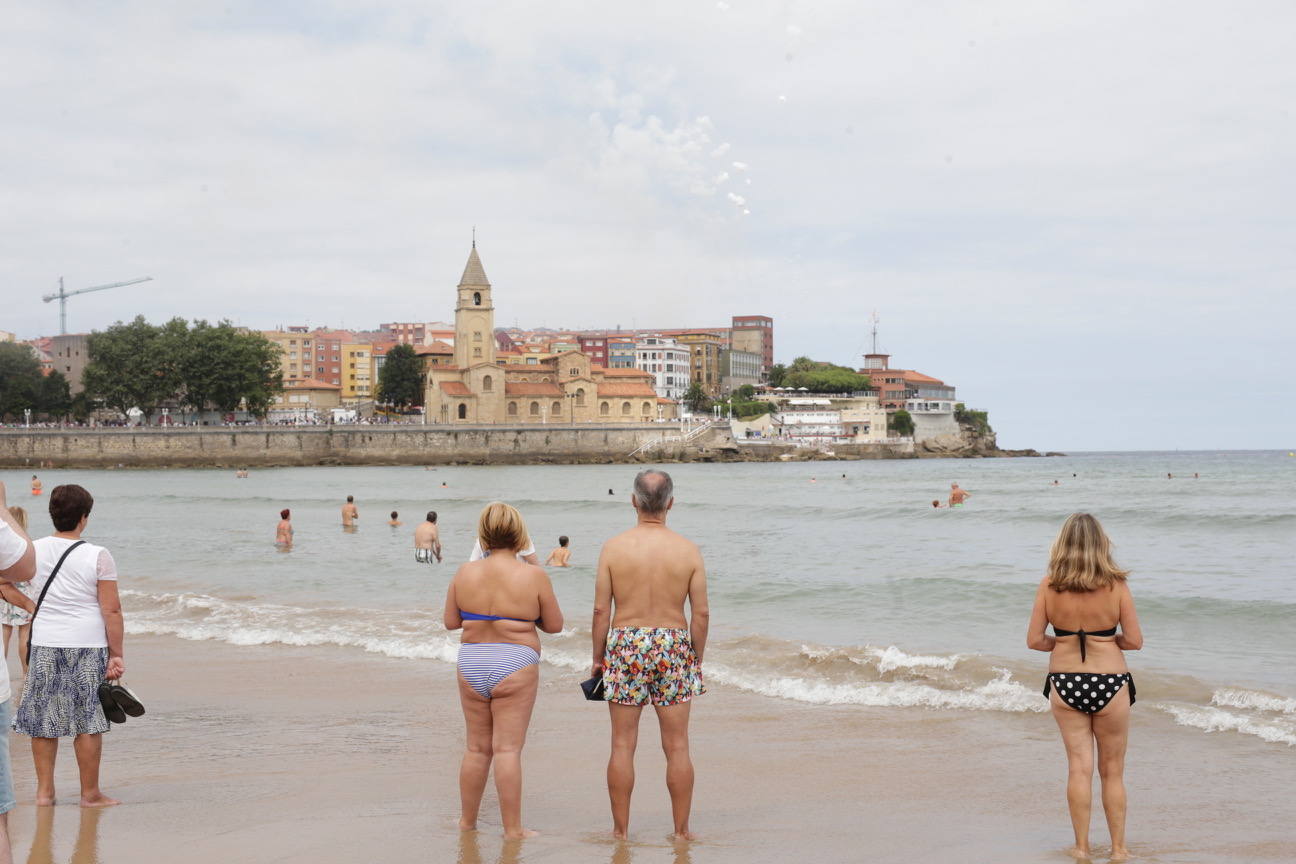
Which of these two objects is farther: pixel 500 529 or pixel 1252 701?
pixel 1252 701

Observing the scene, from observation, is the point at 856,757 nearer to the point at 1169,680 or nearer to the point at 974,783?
the point at 974,783

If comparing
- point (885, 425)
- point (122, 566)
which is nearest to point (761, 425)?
point (885, 425)

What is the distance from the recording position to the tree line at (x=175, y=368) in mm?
86562

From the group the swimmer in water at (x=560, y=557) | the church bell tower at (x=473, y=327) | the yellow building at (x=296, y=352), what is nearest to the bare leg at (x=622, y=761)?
the swimmer in water at (x=560, y=557)

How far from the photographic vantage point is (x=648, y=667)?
15.1 feet

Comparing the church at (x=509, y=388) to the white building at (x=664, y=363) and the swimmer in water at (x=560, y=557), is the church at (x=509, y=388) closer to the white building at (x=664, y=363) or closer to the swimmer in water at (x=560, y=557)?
the white building at (x=664, y=363)

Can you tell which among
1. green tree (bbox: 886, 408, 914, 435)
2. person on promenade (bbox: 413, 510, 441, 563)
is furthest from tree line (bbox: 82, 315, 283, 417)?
person on promenade (bbox: 413, 510, 441, 563)

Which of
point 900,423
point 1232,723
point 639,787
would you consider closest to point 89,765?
point 639,787

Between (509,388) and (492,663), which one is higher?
(509,388)

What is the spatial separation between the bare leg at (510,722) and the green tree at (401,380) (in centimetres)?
10632

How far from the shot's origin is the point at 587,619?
1251 cm

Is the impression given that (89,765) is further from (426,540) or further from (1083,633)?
(426,540)

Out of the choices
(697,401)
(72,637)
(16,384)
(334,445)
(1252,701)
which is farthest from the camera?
(697,401)

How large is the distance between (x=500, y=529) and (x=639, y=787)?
1.92m
